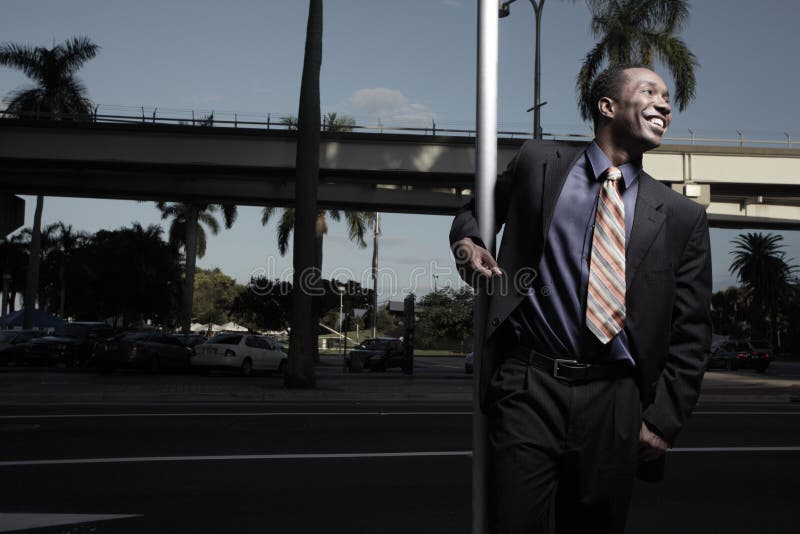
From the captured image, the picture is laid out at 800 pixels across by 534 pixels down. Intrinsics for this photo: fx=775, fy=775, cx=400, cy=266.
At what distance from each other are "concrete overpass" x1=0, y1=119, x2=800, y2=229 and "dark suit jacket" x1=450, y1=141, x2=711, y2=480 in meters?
24.4

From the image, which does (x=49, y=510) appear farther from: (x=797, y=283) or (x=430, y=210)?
(x=797, y=283)

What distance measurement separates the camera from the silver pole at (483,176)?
250 centimetres

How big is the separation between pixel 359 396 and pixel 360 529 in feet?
39.6

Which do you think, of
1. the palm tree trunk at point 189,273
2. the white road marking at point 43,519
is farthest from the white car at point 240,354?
the white road marking at point 43,519

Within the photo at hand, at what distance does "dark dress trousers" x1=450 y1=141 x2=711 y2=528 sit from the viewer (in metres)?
2.47

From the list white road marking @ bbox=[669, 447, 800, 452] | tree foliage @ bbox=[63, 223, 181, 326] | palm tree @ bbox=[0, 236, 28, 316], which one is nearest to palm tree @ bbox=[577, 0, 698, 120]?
white road marking @ bbox=[669, 447, 800, 452]

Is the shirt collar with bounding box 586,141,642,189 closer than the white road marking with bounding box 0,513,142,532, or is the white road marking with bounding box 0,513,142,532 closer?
the shirt collar with bounding box 586,141,642,189

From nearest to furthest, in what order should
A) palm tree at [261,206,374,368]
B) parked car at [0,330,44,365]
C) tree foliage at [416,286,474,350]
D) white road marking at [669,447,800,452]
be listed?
white road marking at [669,447,800,452], parked car at [0,330,44,365], palm tree at [261,206,374,368], tree foliage at [416,286,474,350]

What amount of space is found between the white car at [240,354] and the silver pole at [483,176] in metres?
25.4

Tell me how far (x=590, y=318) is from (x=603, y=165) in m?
0.57

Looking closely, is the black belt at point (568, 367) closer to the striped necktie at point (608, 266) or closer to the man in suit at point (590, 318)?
the man in suit at point (590, 318)

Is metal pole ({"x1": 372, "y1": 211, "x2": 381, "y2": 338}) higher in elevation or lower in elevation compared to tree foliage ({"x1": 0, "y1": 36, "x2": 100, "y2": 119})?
lower

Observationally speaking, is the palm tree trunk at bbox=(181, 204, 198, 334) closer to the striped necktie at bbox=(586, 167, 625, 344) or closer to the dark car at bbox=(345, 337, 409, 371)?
the dark car at bbox=(345, 337, 409, 371)

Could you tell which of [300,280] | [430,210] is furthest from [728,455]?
[430,210]
